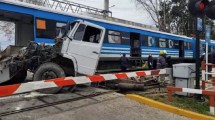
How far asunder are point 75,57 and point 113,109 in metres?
2.64

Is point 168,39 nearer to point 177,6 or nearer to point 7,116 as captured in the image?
point 7,116

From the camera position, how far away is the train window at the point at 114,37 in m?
17.0

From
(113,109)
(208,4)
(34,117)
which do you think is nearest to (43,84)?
(34,117)

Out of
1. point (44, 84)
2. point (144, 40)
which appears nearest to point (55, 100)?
point (44, 84)

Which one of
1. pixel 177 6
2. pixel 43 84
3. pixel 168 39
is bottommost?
pixel 43 84

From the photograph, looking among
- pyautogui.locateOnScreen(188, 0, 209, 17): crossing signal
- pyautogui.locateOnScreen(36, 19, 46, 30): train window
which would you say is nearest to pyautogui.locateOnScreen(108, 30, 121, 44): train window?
pyautogui.locateOnScreen(36, 19, 46, 30): train window

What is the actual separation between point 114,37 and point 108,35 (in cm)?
60

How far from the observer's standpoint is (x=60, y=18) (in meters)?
13.9

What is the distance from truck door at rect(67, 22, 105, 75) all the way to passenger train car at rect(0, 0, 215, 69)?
359 cm

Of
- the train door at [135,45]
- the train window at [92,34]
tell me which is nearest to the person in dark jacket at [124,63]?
the train door at [135,45]

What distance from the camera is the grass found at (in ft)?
25.1

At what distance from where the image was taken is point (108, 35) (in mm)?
16859

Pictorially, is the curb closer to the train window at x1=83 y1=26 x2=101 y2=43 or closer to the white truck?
the white truck

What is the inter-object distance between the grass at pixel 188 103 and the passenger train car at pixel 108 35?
6.32 meters
